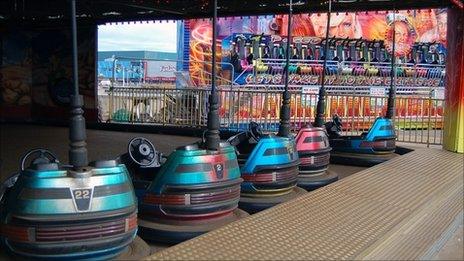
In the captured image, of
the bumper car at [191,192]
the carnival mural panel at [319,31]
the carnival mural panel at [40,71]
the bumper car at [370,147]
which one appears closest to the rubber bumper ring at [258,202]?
the bumper car at [191,192]

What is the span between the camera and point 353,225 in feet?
13.4

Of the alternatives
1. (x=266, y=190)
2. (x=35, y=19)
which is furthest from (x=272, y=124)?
(x=266, y=190)

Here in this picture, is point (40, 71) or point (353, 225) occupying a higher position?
point (40, 71)

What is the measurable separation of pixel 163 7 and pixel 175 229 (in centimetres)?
724

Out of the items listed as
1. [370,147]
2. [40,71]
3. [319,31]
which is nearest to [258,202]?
[370,147]

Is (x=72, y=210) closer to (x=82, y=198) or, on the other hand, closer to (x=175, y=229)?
(x=82, y=198)

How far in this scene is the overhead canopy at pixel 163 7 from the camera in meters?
9.42

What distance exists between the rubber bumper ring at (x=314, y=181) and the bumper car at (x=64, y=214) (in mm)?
2942

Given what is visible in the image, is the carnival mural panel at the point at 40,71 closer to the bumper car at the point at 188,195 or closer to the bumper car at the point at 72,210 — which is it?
the bumper car at the point at 188,195

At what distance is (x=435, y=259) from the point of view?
4129 mm

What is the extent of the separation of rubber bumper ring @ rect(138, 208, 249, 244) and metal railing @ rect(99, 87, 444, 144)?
7109 mm

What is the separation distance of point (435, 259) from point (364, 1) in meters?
6.09

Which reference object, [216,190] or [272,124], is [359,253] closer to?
[216,190]

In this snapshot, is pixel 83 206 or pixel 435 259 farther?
pixel 435 259
